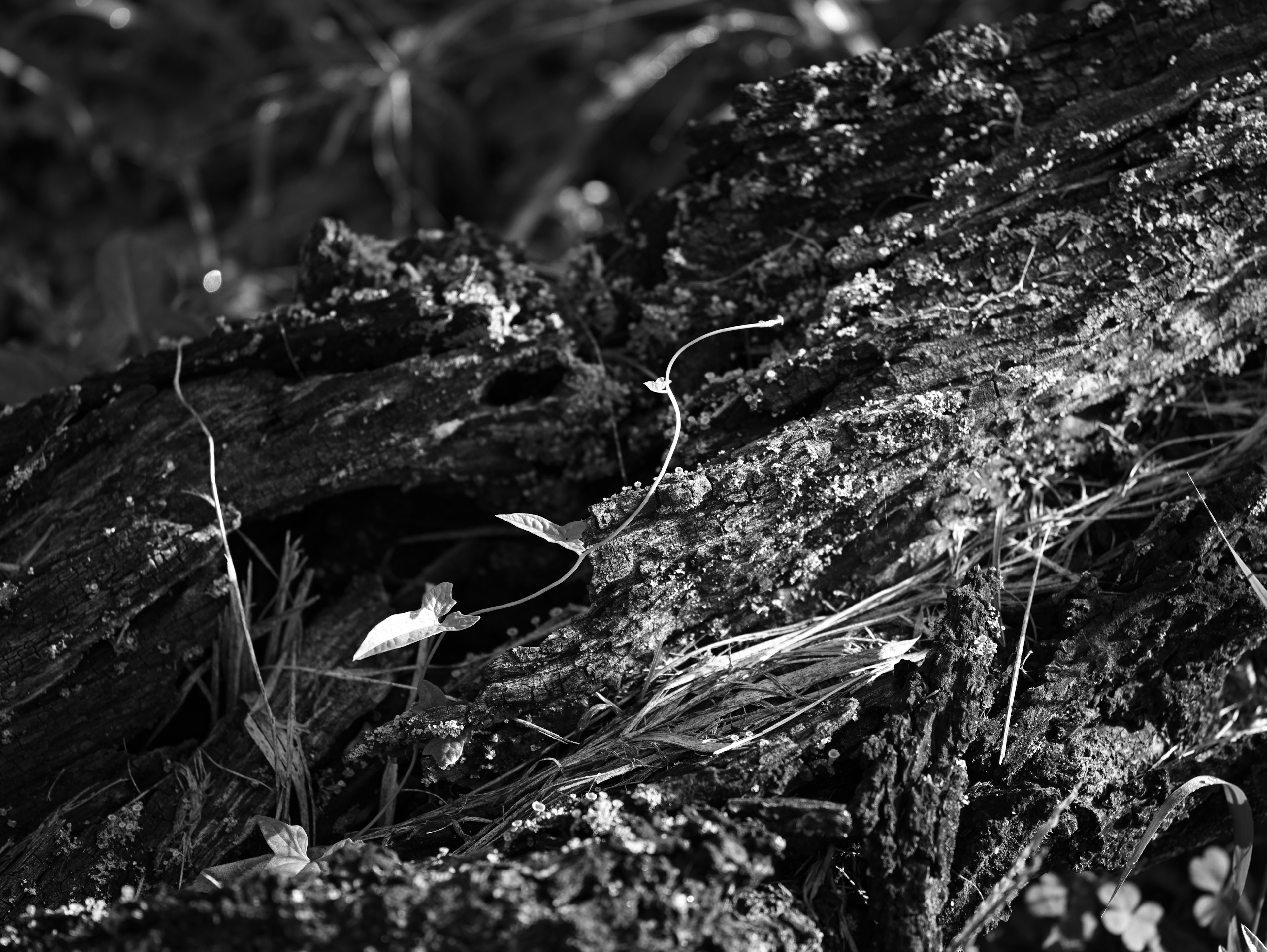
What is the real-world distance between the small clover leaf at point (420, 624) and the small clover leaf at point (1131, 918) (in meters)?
1.30

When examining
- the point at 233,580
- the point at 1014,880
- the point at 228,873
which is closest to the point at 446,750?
the point at 228,873

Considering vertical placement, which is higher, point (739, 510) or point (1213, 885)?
point (739, 510)

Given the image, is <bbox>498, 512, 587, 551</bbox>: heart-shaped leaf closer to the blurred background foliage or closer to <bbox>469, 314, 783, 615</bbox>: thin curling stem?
<bbox>469, 314, 783, 615</bbox>: thin curling stem

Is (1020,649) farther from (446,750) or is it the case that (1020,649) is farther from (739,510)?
(446,750)

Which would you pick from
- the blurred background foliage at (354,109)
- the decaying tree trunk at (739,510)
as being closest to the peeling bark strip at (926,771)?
the decaying tree trunk at (739,510)

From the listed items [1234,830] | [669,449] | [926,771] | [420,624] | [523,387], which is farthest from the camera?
[523,387]

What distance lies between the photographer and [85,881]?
5.94 ft

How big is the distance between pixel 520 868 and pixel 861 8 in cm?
439

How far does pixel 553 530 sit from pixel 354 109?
10.7 ft

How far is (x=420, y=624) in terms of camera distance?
184 centimetres

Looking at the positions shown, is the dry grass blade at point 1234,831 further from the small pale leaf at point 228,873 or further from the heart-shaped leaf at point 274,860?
the small pale leaf at point 228,873

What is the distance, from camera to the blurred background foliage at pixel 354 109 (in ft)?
14.6

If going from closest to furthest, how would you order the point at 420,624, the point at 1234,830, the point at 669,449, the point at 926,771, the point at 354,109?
the point at 926,771 → the point at 420,624 → the point at 1234,830 → the point at 669,449 → the point at 354,109

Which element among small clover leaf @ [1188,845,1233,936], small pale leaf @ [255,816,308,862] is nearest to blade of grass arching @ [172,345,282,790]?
small pale leaf @ [255,816,308,862]
